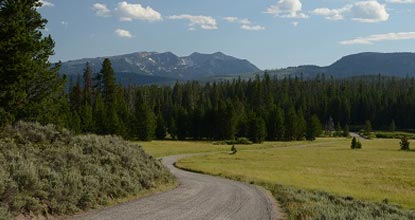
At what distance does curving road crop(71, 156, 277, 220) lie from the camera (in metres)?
16.6

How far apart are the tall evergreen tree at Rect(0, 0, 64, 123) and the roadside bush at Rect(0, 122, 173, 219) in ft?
19.2

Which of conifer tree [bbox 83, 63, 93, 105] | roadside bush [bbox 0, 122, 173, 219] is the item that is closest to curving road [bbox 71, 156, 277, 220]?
roadside bush [bbox 0, 122, 173, 219]

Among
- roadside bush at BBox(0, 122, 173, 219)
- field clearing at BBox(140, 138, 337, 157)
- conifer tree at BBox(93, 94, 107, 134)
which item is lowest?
field clearing at BBox(140, 138, 337, 157)

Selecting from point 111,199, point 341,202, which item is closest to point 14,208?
point 111,199

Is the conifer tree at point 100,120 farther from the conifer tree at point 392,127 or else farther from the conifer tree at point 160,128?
the conifer tree at point 392,127

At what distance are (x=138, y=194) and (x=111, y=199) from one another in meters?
2.71

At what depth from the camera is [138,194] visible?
22234mm

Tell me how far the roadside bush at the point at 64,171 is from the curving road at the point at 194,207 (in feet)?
3.26

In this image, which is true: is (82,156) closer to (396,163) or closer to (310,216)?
(310,216)

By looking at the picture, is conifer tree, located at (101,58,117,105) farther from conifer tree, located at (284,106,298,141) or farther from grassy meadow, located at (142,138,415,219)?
grassy meadow, located at (142,138,415,219)

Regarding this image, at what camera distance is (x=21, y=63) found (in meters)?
28.8

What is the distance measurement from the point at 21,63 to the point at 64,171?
43.0 feet

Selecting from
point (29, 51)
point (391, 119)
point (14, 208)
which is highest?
→ point (29, 51)

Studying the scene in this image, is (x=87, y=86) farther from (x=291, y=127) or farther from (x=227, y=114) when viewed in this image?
(x=291, y=127)
